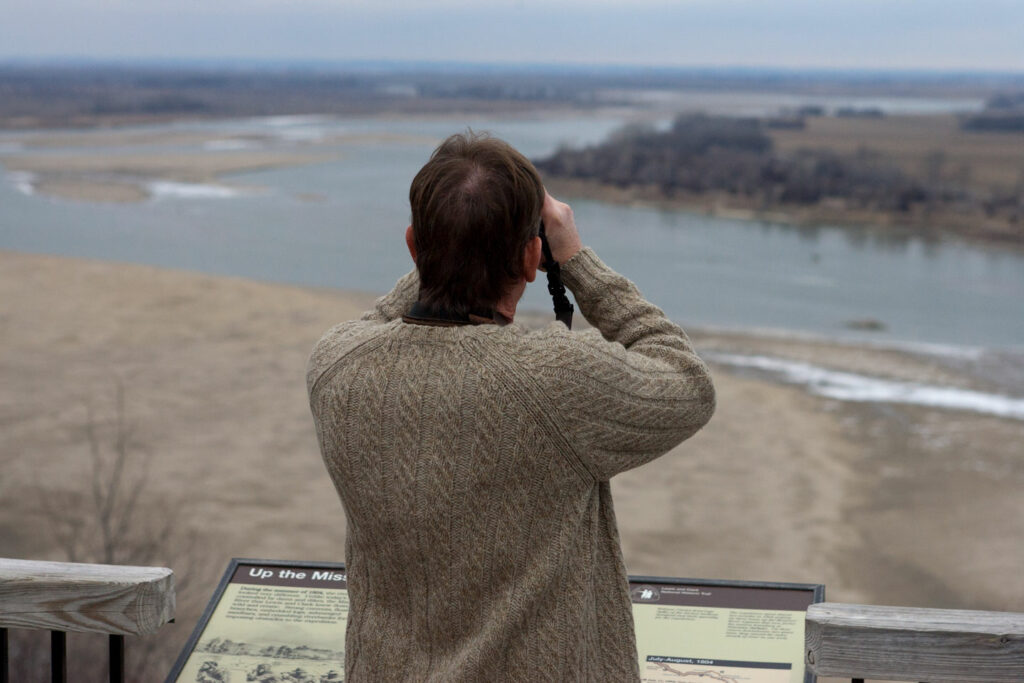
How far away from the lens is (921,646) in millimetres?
1652

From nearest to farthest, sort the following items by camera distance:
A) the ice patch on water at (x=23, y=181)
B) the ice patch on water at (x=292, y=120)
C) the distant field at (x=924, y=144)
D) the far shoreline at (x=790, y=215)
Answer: the far shoreline at (x=790, y=215) → the ice patch on water at (x=23, y=181) → the distant field at (x=924, y=144) → the ice patch on water at (x=292, y=120)

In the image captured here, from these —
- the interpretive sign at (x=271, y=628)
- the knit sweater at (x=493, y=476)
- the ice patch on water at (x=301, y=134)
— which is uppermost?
the ice patch on water at (x=301, y=134)

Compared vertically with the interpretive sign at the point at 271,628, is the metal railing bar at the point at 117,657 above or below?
above

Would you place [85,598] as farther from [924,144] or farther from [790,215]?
[924,144]

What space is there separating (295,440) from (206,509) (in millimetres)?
2556

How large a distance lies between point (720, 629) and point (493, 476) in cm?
106

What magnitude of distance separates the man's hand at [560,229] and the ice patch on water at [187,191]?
39019 mm

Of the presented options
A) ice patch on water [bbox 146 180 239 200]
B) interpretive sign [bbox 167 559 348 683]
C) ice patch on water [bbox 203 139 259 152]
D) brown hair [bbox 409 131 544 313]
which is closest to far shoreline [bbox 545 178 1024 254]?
ice patch on water [bbox 146 180 239 200]

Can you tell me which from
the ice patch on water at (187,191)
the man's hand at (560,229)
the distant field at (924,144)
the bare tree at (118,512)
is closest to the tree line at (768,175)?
the distant field at (924,144)

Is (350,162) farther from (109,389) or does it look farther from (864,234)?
(109,389)

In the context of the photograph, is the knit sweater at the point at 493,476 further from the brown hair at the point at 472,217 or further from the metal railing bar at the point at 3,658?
the metal railing bar at the point at 3,658

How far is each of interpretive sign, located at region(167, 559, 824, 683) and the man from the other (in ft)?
2.37

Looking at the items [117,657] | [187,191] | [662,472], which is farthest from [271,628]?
[187,191]

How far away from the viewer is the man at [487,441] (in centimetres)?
137
